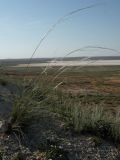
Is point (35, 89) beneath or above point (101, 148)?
above

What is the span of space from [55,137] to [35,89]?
0.88m

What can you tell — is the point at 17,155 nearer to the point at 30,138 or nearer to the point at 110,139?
the point at 30,138

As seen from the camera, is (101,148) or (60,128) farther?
(60,128)

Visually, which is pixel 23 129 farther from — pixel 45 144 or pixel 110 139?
pixel 110 139

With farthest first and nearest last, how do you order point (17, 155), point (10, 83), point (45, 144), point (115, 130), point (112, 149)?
point (10, 83) → point (115, 130) → point (112, 149) → point (45, 144) → point (17, 155)

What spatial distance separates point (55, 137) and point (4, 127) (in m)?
0.90

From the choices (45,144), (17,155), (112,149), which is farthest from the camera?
(112,149)

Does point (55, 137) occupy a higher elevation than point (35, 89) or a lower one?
lower

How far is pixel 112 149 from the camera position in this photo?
Result: 6484 millimetres

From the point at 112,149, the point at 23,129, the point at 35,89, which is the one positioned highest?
the point at 35,89

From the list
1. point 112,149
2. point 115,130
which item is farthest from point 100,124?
point 112,149

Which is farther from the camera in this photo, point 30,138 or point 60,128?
point 60,128

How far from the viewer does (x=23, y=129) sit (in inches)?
250

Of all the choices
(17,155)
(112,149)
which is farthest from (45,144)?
(112,149)
